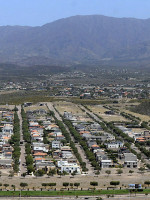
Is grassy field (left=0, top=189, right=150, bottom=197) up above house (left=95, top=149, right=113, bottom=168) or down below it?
below

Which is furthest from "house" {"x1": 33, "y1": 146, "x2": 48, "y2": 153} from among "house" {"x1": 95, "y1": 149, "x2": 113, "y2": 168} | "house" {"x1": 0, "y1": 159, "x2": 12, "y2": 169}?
"house" {"x1": 95, "y1": 149, "x2": 113, "y2": 168}

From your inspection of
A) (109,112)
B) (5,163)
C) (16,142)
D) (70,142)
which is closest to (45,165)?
(5,163)

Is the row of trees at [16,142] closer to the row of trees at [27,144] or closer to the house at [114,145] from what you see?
the row of trees at [27,144]

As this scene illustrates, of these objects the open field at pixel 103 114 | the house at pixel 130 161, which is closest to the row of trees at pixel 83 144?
the house at pixel 130 161

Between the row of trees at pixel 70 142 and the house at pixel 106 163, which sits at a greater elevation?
the row of trees at pixel 70 142

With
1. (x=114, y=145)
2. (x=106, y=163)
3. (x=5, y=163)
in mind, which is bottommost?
(x=106, y=163)

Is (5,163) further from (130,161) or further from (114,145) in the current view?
(114,145)

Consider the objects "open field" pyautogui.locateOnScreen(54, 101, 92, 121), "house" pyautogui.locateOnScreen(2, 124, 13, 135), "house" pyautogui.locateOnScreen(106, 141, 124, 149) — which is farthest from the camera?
"open field" pyautogui.locateOnScreen(54, 101, 92, 121)

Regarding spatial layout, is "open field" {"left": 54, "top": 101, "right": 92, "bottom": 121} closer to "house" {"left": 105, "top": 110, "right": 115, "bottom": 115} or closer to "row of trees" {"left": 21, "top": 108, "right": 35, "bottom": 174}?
"house" {"left": 105, "top": 110, "right": 115, "bottom": 115}

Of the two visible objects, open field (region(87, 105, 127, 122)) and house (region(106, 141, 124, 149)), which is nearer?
house (region(106, 141, 124, 149))

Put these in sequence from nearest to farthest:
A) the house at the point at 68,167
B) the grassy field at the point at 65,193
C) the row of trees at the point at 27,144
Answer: the grassy field at the point at 65,193, the row of trees at the point at 27,144, the house at the point at 68,167

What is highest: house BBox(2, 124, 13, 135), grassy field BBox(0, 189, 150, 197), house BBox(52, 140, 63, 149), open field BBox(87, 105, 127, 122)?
house BBox(2, 124, 13, 135)
